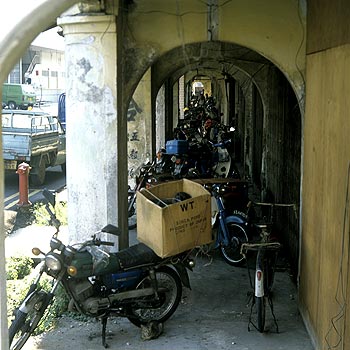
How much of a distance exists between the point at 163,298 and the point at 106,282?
0.69 m

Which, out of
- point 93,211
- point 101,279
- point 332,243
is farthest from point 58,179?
point 332,243

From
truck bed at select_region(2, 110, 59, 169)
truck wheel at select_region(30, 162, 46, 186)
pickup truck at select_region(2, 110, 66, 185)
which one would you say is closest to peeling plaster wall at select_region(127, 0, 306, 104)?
truck bed at select_region(2, 110, 59, 169)

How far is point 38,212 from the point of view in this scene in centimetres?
1109

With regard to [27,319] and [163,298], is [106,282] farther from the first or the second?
[27,319]

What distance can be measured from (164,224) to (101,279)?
82cm

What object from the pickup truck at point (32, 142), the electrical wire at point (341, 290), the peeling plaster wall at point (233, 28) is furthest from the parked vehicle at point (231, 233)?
the pickup truck at point (32, 142)

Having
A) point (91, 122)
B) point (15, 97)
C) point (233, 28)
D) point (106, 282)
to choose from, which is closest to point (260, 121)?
point (233, 28)

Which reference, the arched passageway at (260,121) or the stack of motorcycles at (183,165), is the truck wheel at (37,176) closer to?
the arched passageway at (260,121)

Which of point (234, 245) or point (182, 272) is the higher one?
point (182, 272)

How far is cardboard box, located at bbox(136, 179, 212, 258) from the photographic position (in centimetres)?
582

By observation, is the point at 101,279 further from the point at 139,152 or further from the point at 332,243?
the point at 139,152

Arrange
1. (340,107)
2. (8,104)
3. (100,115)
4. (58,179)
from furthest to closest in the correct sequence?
1. (8,104)
2. (58,179)
3. (100,115)
4. (340,107)

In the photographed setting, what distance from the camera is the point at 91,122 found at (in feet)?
21.7

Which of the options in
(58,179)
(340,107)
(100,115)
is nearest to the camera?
(340,107)
